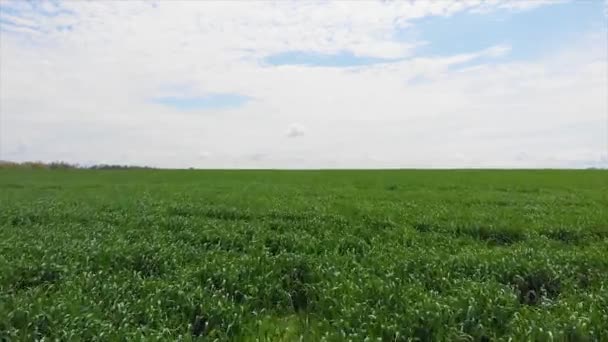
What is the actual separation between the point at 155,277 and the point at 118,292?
1.18m

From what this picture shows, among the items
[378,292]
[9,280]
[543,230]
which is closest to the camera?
[378,292]

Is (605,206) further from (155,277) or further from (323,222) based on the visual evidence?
(155,277)

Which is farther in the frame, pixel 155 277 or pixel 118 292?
pixel 155 277

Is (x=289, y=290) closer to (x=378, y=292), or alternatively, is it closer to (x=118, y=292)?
(x=378, y=292)

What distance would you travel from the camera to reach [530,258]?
886 cm

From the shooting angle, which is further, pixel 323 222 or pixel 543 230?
pixel 323 222

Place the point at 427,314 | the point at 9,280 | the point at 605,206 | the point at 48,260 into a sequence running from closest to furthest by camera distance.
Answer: the point at 427,314
the point at 9,280
the point at 48,260
the point at 605,206

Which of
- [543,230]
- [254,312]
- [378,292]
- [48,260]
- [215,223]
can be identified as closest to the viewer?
[254,312]

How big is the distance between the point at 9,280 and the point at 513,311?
8.14 m

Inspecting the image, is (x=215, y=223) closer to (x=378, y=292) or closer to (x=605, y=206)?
(x=378, y=292)

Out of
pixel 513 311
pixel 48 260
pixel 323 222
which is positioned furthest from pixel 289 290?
pixel 323 222

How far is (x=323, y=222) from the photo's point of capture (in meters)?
13.4

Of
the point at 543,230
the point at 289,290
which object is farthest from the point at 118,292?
the point at 543,230

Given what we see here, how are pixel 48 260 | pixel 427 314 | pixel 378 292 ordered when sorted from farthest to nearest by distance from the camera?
1. pixel 48 260
2. pixel 378 292
3. pixel 427 314
